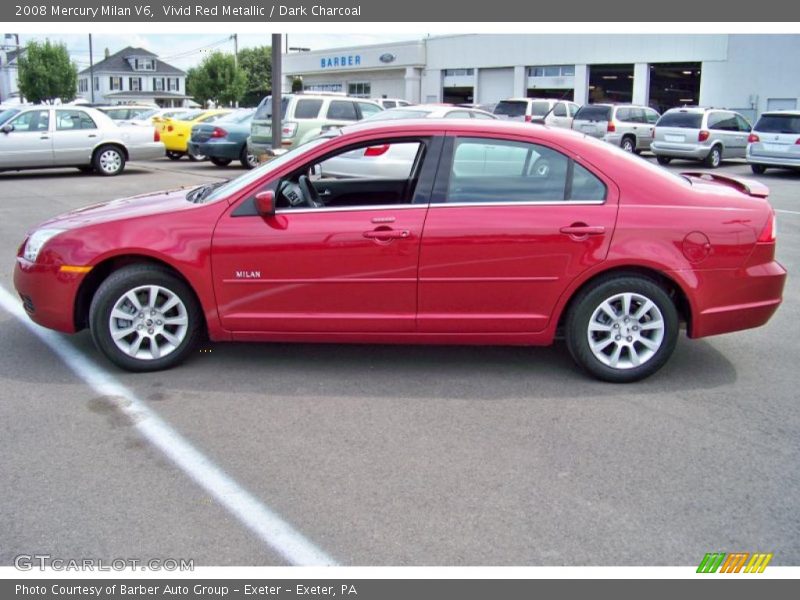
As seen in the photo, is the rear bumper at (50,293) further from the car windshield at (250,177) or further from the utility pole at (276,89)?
the utility pole at (276,89)

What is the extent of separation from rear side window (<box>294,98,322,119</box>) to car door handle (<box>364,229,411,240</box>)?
12.2m

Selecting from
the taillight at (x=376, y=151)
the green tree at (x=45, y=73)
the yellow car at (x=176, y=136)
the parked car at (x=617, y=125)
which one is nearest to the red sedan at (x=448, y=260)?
the taillight at (x=376, y=151)

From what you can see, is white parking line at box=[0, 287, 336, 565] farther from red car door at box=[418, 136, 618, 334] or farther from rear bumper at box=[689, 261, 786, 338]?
rear bumper at box=[689, 261, 786, 338]

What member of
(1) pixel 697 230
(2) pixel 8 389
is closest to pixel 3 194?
(2) pixel 8 389

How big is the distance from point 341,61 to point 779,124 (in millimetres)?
40650

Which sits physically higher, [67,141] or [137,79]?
[137,79]

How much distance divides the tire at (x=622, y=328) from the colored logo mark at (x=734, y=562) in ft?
6.40

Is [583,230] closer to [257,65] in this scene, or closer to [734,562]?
[734,562]

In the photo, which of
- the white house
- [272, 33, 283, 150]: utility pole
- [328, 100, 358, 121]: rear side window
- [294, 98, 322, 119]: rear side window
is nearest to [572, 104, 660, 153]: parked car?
[328, 100, 358, 121]: rear side window

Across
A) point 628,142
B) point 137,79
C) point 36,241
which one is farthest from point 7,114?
point 137,79

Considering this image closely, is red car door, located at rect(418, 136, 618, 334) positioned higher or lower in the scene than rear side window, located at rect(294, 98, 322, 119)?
lower

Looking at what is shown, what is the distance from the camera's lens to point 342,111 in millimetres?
17141

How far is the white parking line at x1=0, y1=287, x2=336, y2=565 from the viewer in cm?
333
